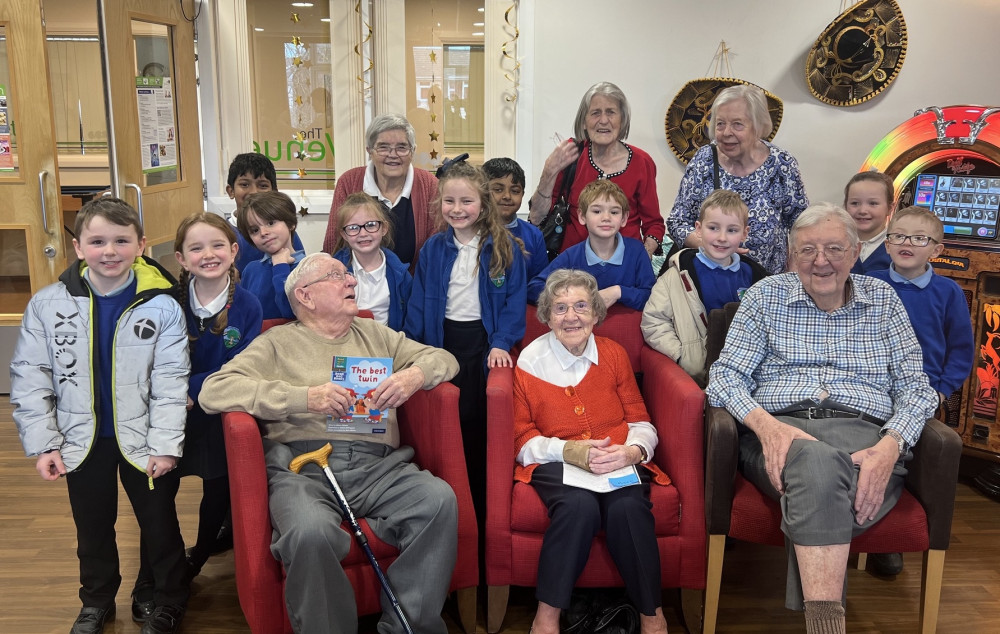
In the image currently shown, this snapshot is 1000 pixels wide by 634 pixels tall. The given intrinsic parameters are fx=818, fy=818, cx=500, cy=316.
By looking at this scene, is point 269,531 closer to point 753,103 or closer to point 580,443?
point 580,443

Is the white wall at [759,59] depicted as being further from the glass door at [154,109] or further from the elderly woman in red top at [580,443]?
the elderly woman in red top at [580,443]

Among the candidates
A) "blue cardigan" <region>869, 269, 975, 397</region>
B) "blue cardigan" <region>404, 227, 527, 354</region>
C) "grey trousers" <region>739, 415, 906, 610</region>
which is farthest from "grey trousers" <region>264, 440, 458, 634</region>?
"blue cardigan" <region>869, 269, 975, 397</region>

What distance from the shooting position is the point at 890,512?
237 cm

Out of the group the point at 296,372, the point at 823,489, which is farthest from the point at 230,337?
the point at 823,489

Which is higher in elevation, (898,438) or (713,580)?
(898,438)

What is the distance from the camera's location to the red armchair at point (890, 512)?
91.9 inches

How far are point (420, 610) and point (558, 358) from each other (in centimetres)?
88

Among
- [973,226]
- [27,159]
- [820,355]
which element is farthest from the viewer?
[27,159]

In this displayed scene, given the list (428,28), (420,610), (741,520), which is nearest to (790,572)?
(741,520)

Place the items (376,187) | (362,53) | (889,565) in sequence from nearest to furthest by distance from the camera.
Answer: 1. (889,565)
2. (376,187)
3. (362,53)

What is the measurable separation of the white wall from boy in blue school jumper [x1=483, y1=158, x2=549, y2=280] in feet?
5.46

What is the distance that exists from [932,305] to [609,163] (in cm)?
135

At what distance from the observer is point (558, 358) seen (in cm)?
266

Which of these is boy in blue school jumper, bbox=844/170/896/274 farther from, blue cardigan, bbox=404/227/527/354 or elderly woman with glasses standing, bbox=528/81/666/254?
blue cardigan, bbox=404/227/527/354
